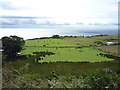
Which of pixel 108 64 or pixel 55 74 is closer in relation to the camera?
pixel 55 74

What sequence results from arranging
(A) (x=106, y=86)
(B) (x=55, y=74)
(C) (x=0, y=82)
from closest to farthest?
(C) (x=0, y=82) → (A) (x=106, y=86) → (B) (x=55, y=74)

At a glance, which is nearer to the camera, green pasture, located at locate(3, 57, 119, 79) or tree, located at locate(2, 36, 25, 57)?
green pasture, located at locate(3, 57, 119, 79)

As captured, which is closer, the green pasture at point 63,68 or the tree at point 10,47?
the green pasture at point 63,68

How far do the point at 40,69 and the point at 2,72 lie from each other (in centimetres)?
1388

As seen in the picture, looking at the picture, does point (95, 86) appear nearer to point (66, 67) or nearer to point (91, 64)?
point (66, 67)

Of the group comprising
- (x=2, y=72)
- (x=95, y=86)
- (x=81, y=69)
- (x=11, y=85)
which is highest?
(x=2, y=72)

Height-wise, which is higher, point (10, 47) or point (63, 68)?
point (10, 47)

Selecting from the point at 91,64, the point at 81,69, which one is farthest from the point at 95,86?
the point at 91,64

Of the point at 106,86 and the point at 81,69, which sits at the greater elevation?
the point at 106,86

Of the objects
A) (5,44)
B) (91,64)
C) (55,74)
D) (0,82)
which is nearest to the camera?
(0,82)

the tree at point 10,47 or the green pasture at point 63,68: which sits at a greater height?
the tree at point 10,47

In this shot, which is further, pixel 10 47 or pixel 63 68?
pixel 10 47

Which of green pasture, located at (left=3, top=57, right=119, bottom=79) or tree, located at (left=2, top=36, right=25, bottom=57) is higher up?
tree, located at (left=2, top=36, right=25, bottom=57)

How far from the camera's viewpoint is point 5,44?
25766 mm
